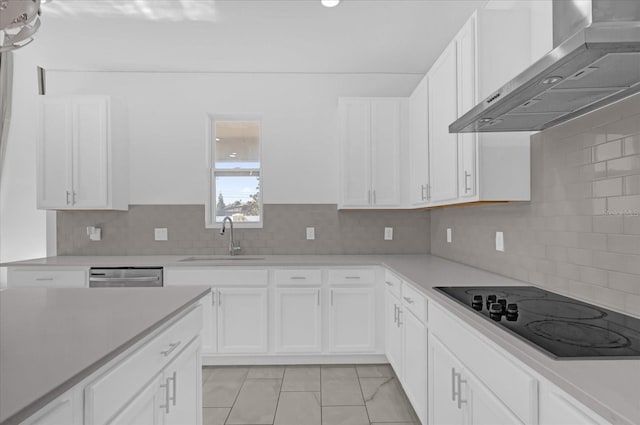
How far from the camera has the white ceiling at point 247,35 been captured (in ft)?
9.37

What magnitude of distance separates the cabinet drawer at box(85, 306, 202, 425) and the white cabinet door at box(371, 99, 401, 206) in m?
2.40

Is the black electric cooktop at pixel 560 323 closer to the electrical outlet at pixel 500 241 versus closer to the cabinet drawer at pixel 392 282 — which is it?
the electrical outlet at pixel 500 241

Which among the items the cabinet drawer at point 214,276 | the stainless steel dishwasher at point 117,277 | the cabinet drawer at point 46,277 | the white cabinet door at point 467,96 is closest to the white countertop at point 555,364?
the white cabinet door at point 467,96

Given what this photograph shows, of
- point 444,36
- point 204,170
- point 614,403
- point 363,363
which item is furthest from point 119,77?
point 614,403

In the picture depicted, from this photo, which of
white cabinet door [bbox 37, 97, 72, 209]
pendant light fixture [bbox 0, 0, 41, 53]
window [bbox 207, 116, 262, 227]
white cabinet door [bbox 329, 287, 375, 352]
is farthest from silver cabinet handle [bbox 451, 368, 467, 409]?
white cabinet door [bbox 37, 97, 72, 209]

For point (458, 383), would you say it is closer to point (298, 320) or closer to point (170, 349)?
point (170, 349)

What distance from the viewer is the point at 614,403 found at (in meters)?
0.82

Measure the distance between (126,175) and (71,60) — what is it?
1159mm

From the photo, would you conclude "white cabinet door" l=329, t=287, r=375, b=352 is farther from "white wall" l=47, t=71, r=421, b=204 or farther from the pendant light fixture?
the pendant light fixture

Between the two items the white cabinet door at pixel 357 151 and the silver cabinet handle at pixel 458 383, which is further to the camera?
the white cabinet door at pixel 357 151

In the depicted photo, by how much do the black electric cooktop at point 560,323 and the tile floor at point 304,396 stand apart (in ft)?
3.92

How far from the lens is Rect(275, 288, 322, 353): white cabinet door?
3.47 meters

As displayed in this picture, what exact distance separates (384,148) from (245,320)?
1.97 meters

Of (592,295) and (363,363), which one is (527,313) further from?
(363,363)
